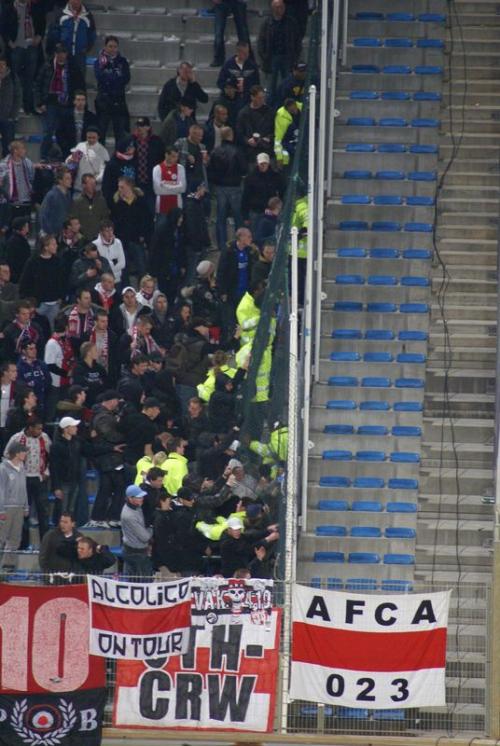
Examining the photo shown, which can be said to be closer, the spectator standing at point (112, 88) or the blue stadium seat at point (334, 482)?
the blue stadium seat at point (334, 482)

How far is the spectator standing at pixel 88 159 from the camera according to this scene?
89.5ft

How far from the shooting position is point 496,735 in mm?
18438

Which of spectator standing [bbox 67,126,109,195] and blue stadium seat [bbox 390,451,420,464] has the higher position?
spectator standing [bbox 67,126,109,195]

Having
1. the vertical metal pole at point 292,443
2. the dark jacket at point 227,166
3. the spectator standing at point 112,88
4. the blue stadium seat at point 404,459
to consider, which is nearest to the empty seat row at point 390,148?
the dark jacket at point 227,166

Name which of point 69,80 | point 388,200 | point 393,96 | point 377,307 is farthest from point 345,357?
point 69,80

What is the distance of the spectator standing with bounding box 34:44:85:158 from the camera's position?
28312mm

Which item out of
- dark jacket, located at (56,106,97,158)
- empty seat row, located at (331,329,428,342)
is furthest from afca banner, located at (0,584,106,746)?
dark jacket, located at (56,106,97,158)

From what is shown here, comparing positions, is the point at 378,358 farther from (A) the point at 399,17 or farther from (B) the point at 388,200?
(A) the point at 399,17

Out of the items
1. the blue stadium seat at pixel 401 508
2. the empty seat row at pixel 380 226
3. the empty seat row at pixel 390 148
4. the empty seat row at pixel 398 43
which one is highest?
the empty seat row at pixel 398 43

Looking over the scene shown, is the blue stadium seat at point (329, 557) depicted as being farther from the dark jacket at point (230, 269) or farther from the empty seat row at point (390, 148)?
the empty seat row at point (390, 148)

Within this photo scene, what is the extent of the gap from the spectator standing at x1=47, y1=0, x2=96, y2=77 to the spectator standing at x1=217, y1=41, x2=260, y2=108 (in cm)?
224

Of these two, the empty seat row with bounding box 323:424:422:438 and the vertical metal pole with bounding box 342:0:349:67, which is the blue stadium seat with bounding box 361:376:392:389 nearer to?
the empty seat row with bounding box 323:424:422:438

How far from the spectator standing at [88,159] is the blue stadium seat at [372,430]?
19.8 ft

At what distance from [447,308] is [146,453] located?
14.6ft
